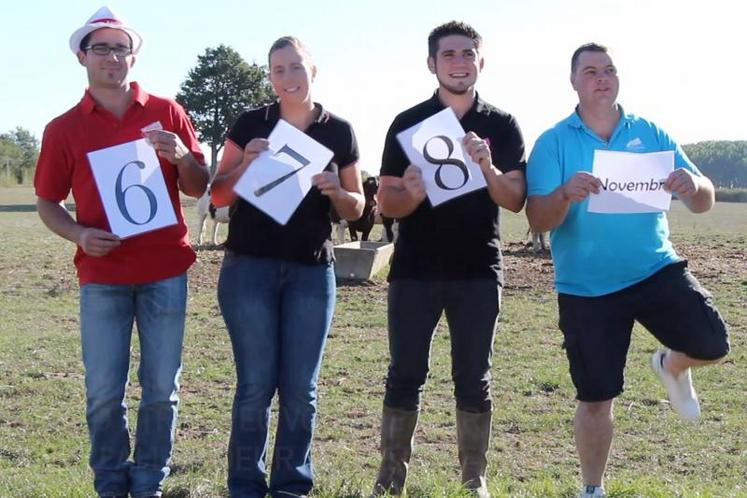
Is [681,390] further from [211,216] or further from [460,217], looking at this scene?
[211,216]

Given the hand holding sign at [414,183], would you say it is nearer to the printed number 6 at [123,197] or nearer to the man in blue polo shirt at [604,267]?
the man in blue polo shirt at [604,267]

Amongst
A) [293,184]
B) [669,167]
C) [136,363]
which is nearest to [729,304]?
[136,363]

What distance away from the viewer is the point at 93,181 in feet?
14.6

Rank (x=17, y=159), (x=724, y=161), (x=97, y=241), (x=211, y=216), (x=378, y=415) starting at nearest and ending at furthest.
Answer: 1. (x=97, y=241)
2. (x=378, y=415)
3. (x=211, y=216)
4. (x=17, y=159)
5. (x=724, y=161)

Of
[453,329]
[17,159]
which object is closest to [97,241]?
[453,329]

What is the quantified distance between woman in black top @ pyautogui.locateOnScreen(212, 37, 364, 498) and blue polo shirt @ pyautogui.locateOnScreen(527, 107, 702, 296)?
0.97 meters

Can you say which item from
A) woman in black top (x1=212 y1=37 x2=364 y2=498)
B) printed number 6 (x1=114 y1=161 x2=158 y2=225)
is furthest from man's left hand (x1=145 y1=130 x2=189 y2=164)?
woman in black top (x1=212 y1=37 x2=364 y2=498)

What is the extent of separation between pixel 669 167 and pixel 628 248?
0.44 metres

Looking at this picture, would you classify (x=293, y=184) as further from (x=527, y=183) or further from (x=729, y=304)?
(x=729, y=304)

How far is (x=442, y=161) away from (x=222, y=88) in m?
65.1

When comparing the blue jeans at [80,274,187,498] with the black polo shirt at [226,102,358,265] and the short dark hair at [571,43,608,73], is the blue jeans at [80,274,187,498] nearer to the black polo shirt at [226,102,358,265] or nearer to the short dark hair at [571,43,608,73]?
the black polo shirt at [226,102,358,265]

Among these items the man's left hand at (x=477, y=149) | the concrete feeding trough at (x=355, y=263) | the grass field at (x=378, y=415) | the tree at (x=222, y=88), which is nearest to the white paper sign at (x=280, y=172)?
the man's left hand at (x=477, y=149)

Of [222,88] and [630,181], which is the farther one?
[222,88]

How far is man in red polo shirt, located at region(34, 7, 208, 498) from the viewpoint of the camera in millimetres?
4434
